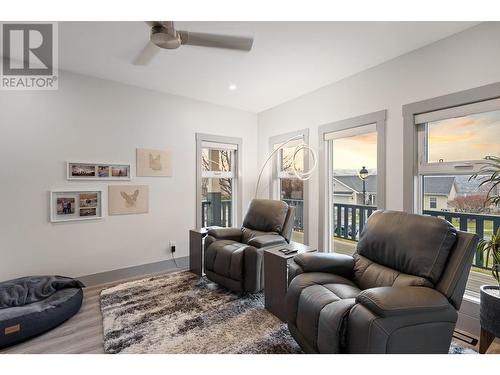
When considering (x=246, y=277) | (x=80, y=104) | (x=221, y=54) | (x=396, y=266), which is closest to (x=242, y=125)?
(x=221, y=54)

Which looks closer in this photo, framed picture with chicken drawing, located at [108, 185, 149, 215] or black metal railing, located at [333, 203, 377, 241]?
framed picture with chicken drawing, located at [108, 185, 149, 215]

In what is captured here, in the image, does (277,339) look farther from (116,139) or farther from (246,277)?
(116,139)

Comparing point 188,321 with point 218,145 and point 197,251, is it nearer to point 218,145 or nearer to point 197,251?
point 197,251

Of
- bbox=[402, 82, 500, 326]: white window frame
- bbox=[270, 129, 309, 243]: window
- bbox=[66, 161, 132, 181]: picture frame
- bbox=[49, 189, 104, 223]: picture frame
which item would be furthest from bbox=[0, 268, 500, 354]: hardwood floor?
bbox=[270, 129, 309, 243]: window

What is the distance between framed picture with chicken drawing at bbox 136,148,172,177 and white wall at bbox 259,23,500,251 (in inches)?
77.6

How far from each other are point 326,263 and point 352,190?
1675mm

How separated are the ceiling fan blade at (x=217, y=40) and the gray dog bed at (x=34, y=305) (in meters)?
2.45

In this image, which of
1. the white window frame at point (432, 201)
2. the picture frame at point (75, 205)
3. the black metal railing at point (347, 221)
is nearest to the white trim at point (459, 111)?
the white window frame at point (432, 201)

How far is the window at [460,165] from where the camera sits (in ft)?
6.81

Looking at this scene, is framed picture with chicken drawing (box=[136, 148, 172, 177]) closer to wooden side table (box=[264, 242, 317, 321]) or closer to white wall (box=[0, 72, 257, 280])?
white wall (box=[0, 72, 257, 280])

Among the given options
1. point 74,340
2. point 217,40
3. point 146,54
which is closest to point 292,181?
point 217,40

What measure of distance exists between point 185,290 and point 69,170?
1918 millimetres

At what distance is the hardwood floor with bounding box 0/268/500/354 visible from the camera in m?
1.82

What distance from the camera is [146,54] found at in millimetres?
2291
